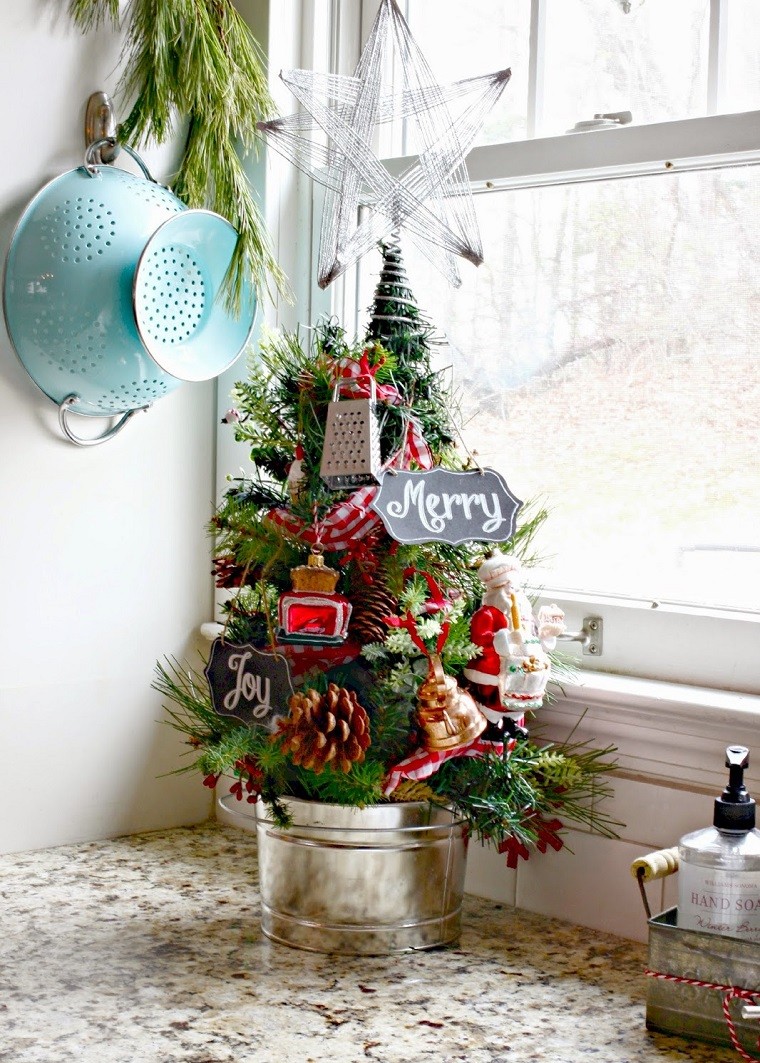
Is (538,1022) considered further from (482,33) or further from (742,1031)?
(482,33)

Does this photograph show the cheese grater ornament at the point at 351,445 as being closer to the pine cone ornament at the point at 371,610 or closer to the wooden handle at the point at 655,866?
the pine cone ornament at the point at 371,610

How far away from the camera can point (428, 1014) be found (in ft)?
2.88

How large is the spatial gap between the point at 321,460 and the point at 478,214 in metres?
0.41

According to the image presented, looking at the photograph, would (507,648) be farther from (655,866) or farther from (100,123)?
(100,123)

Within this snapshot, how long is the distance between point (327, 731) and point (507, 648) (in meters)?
0.15

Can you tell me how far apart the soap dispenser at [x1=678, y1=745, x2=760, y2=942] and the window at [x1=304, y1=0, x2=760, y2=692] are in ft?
0.66

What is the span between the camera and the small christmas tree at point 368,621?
925 millimetres

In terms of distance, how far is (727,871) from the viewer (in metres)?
0.84

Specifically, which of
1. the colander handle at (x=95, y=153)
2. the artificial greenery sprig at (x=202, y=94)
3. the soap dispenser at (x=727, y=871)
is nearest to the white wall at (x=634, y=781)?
the soap dispenser at (x=727, y=871)

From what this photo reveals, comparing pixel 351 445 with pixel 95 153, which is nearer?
pixel 351 445

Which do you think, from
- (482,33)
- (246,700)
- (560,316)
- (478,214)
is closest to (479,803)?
(246,700)

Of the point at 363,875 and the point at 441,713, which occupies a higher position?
the point at 441,713

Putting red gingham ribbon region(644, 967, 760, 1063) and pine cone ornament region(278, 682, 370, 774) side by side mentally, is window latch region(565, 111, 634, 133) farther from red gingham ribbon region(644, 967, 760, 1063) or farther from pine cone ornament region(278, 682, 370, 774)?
red gingham ribbon region(644, 967, 760, 1063)

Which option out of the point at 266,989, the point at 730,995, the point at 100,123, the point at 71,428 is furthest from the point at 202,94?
the point at 730,995
